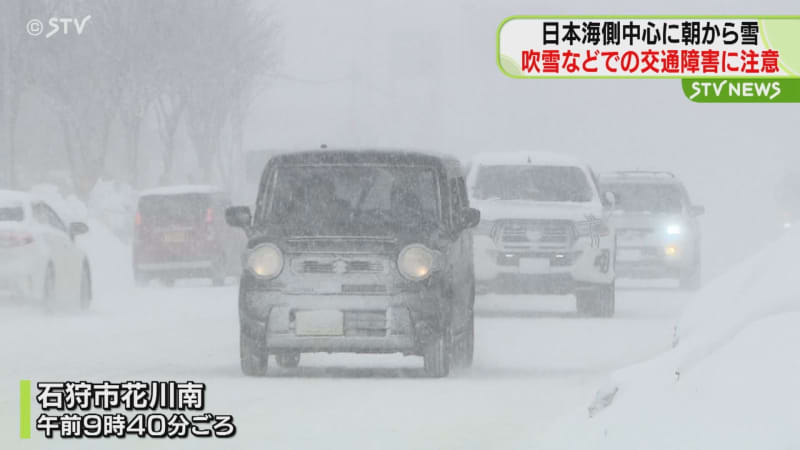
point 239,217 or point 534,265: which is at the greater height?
point 239,217

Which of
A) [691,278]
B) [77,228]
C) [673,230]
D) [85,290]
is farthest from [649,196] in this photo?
[77,228]

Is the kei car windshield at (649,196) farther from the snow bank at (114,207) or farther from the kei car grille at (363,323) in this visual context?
the snow bank at (114,207)

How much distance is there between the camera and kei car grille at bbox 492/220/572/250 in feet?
77.9

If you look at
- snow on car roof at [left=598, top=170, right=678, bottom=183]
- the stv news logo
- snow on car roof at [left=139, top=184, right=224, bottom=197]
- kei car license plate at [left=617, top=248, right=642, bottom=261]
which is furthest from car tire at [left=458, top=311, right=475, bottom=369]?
the stv news logo

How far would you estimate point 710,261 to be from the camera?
1841 inches

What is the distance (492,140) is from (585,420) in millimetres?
131945

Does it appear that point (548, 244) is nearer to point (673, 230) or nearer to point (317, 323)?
point (673, 230)

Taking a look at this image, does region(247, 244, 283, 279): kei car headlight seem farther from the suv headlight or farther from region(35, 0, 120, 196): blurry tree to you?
region(35, 0, 120, 196): blurry tree

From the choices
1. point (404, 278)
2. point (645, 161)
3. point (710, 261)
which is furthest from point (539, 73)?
point (645, 161)

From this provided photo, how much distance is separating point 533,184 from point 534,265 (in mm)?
1748

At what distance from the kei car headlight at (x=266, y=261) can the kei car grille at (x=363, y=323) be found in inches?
24.6

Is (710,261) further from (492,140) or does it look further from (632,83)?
(632,83)

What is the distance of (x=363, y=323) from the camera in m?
15.1

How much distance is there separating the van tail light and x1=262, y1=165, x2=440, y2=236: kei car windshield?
368 inches
